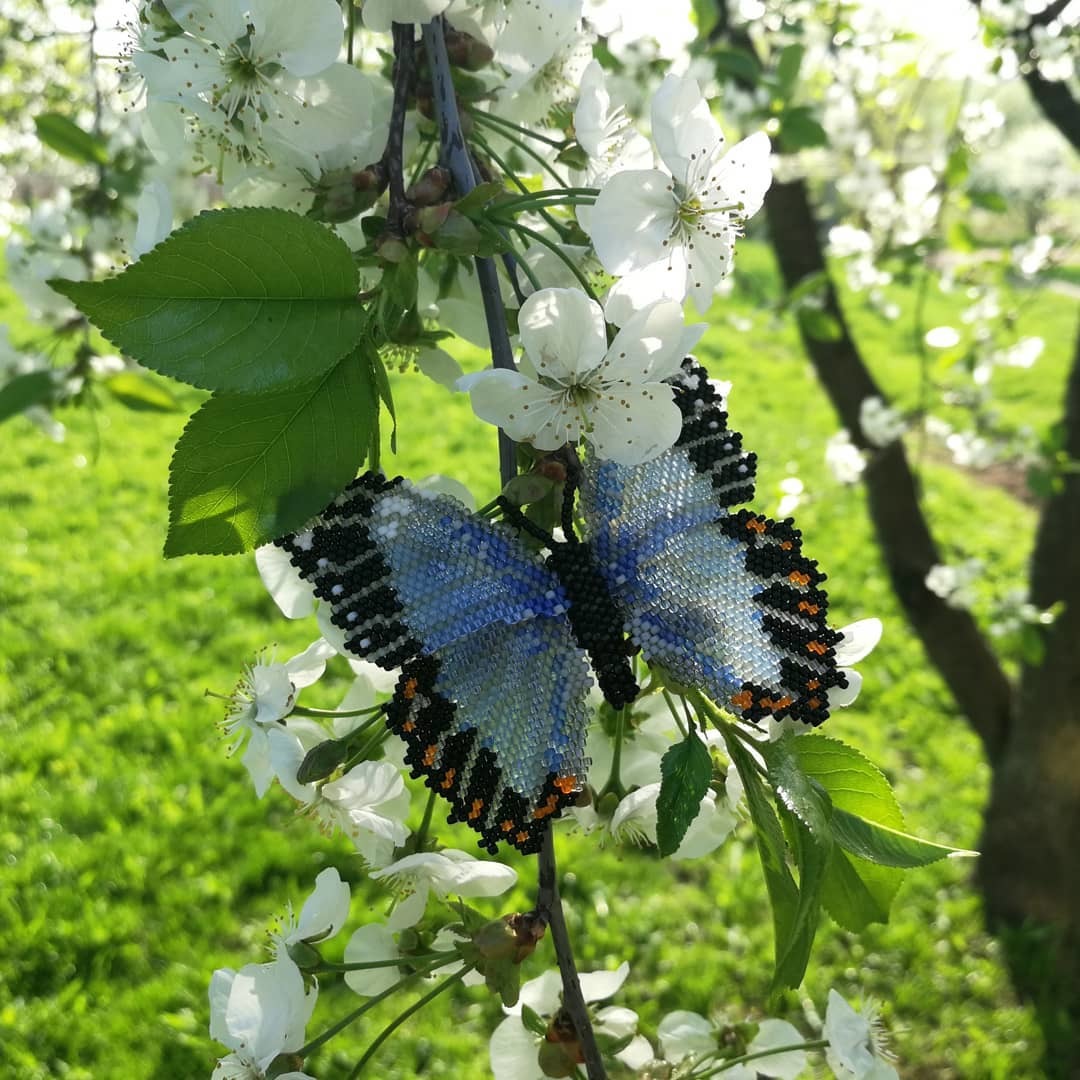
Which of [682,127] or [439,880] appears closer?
[682,127]

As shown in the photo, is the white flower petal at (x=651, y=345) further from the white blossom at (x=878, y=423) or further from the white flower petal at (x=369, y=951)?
the white blossom at (x=878, y=423)

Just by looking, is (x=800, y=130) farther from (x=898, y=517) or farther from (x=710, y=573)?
(x=898, y=517)

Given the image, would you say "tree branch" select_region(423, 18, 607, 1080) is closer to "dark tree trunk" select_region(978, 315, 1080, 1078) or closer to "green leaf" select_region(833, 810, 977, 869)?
"green leaf" select_region(833, 810, 977, 869)

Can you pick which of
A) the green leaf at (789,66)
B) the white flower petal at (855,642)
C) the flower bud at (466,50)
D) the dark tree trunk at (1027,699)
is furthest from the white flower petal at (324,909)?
the dark tree trunk at (1027,699)

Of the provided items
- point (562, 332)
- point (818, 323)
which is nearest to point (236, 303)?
point (562, 332)

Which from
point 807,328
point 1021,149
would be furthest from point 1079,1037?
point 1021,149

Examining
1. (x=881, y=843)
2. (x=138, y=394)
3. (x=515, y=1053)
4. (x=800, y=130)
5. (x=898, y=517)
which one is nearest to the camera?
(x=881, y=843)
